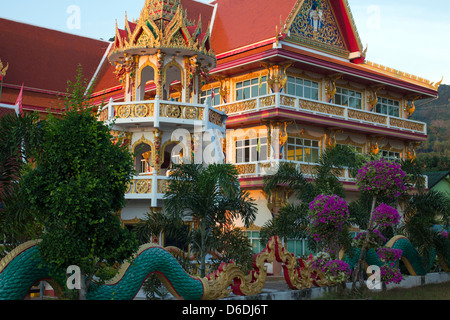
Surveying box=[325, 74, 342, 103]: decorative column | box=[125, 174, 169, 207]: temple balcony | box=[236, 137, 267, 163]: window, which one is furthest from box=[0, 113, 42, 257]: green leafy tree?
box=[325, 74, 342, 103]: decorative column

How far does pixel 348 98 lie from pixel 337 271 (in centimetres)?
1742

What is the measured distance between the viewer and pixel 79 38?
3662 cm

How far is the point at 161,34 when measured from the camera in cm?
2106

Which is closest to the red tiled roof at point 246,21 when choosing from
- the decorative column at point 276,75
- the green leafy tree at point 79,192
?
the decorative column at point 276,75

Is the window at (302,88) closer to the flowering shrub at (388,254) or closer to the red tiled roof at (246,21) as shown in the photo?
the red tiled roof at (246,21)

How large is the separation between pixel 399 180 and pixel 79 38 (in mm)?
26846

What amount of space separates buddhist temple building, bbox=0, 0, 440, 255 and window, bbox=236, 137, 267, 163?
6 centimetres

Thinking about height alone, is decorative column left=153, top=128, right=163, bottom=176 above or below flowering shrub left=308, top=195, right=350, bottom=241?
above

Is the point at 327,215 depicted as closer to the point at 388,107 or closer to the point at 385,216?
the point at 385,216

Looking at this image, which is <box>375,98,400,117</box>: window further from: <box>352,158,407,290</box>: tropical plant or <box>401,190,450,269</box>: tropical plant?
<box>352,158,407,290</box>: tropical plant

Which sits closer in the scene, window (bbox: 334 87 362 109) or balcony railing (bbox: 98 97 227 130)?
balcony railing (bbox: 98 97 227 130)

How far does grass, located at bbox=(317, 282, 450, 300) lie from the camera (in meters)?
16.0

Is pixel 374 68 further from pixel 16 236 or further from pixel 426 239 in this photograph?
pixel 16 236

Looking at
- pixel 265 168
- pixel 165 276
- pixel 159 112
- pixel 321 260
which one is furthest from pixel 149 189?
pixel 165 276
